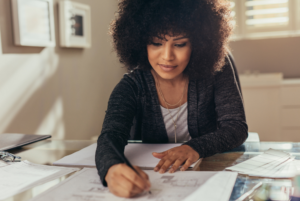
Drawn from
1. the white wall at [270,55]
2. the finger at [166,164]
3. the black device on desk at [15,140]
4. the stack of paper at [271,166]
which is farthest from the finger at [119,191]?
the white wall at [270,55]

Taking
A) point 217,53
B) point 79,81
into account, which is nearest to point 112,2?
point 79,81

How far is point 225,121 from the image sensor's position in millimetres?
1150

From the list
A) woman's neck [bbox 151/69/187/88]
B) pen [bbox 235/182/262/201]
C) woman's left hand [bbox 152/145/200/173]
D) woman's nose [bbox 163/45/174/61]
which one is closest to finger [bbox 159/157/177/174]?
woman's left hand [bbox 152/145/200/173]

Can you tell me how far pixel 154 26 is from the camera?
3.72ft

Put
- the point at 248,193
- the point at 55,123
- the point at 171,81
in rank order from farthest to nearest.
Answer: the point at 55,123
the point at 171,81
the point at 248,193

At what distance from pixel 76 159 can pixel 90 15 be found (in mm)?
1919

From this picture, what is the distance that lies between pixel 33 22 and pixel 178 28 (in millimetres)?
1023

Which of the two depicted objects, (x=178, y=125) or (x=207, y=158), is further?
(x=178, y=125)

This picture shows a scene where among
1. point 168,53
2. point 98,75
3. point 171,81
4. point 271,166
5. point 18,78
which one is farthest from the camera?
point 98,75

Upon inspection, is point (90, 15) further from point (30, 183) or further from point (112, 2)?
point (30, 183)

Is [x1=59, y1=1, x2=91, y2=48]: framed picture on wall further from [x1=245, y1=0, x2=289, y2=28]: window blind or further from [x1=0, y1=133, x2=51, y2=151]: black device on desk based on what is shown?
[x1=245, y1=0, x2=289, y2=28]: window blind

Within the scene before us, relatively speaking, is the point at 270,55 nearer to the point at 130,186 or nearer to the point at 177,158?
the point at 177,158

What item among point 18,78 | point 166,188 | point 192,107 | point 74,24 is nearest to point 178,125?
point 192,107

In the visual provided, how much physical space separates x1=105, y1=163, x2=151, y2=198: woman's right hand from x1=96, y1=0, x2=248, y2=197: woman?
0.28m
